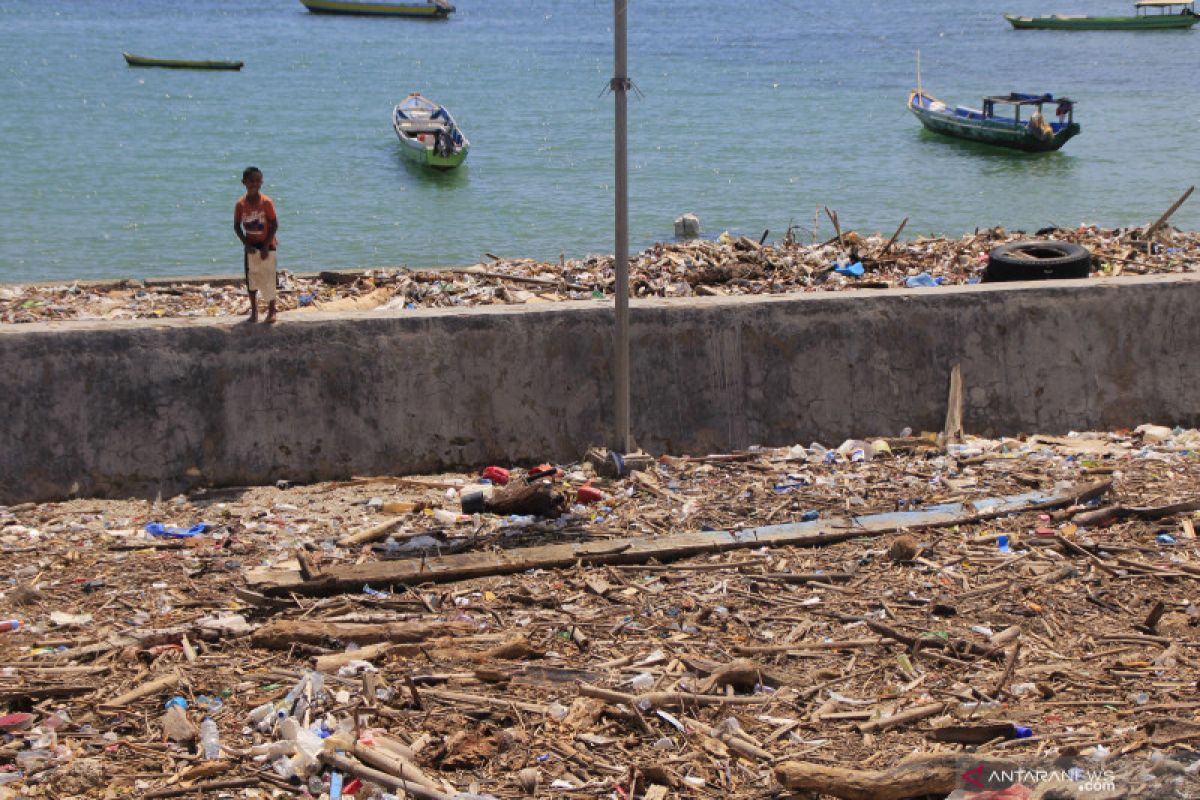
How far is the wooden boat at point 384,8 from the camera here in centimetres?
7400

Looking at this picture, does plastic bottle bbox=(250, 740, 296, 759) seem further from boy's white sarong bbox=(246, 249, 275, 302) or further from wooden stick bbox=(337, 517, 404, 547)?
boy's white sarong bbox=(246, 249, 275, 302)

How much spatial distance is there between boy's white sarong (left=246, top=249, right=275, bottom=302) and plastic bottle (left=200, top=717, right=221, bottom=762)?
12.4ft

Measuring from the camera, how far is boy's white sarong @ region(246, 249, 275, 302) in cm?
802

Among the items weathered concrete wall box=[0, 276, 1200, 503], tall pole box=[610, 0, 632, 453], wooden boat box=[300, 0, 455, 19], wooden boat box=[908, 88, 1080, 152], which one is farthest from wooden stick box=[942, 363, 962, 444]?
wooden boat box=[300, 0, 455, 19]

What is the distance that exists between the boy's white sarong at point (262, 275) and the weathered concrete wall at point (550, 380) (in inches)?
12.0

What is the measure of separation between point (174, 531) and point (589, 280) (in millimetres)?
6405

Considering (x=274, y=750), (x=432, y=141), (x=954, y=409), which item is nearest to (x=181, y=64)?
(x=432, y=141)

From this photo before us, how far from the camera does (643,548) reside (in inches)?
254

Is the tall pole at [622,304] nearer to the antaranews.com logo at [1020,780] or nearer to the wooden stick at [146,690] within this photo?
the wooden stick at [146,690]

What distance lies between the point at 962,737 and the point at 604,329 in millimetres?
4110

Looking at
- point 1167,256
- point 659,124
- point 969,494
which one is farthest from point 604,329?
point 659,124

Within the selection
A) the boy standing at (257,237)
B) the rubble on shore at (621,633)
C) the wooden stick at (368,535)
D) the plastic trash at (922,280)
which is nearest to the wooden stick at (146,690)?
the rubble on shore at (621,633)

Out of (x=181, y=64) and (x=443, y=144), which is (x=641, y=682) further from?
(x=181, y=64)

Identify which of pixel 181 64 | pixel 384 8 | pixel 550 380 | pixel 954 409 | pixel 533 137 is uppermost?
pixel 384 8
